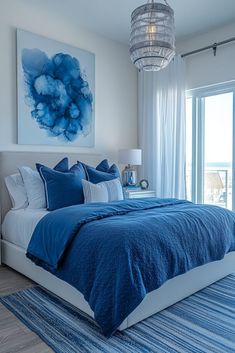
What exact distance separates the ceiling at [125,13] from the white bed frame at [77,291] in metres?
1.77

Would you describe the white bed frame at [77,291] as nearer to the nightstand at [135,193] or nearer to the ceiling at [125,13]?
the nightstand at [135,193]

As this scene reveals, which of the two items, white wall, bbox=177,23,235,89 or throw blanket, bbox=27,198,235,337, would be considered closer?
throw blanket, bbox=27,198,235,337

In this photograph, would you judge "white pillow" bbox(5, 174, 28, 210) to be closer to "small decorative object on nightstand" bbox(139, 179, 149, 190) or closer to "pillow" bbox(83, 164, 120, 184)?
"pillow" bbox(83, 164, 120, 184)

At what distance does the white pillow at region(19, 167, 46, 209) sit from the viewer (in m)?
3.20

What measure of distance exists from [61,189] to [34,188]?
0.33 metres

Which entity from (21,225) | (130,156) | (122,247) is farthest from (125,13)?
(122,247)

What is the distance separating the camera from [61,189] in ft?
10.2

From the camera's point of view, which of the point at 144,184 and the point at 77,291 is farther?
the point at 144,184

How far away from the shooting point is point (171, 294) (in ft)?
7.61

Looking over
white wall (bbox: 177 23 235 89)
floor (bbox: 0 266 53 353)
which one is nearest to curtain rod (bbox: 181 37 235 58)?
white wall (bbox: 177 23 235 89)

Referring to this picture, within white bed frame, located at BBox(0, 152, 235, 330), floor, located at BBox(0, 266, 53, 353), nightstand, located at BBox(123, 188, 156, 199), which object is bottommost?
floor, located at BBox(0, 266, 53, 353)

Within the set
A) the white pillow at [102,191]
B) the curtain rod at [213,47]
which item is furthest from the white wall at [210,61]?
the white pillow at [102,191]

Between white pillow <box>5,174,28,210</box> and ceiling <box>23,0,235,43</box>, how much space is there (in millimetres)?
2058

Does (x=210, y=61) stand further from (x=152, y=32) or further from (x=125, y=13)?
(x=152, y=32)
